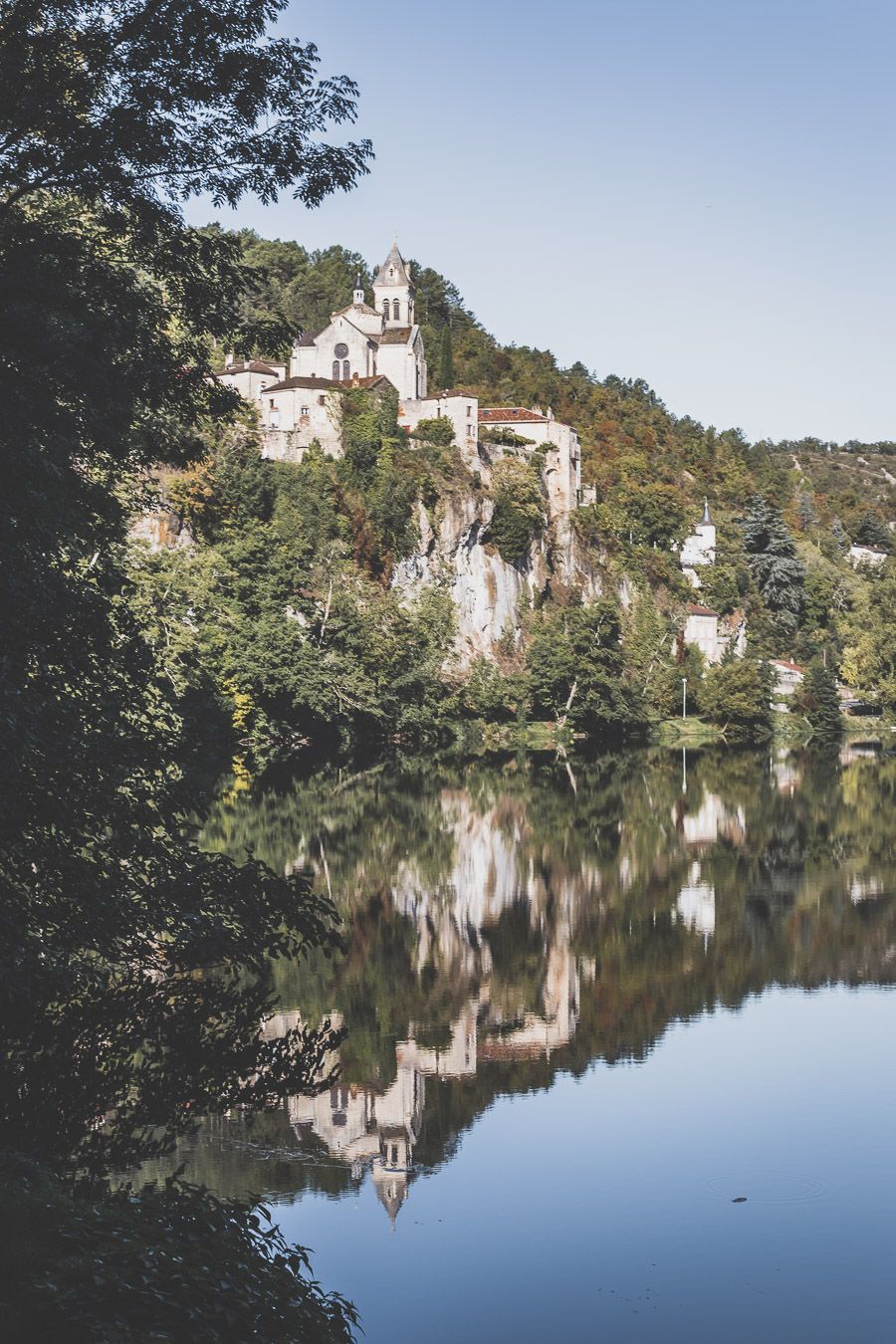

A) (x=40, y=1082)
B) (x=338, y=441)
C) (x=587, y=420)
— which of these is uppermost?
(x=587, y=420)

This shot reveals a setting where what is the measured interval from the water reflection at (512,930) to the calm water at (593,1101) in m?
0.07

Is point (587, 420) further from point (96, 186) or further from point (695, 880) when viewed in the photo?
point (96, 186)

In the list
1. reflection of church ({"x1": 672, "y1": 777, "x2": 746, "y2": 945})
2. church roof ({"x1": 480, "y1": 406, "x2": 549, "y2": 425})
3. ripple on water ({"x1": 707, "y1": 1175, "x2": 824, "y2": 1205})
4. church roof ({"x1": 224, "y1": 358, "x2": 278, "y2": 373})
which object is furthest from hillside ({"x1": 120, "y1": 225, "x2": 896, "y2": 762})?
ripple on water ({"x1": 707, "y1": 1175, "x2": 824, "y2": 1205})

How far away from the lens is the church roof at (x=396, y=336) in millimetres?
80875

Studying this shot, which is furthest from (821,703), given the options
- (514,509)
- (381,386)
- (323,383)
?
(323,383)

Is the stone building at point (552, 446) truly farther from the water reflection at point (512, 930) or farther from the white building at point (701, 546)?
the water reflection at point (512, 930)

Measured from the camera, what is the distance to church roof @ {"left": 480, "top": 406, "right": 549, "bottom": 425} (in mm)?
84500

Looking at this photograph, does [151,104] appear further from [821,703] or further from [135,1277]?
[821,703]

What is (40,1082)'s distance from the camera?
1070 cm

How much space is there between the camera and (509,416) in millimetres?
85688

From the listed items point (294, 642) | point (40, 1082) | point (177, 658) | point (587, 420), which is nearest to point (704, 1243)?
point (40, 1082)

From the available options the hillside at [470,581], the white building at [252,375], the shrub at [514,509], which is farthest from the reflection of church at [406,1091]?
the white building at [252,375]

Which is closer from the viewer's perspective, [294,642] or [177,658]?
[177,658]

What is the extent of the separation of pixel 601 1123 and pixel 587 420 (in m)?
93.8
